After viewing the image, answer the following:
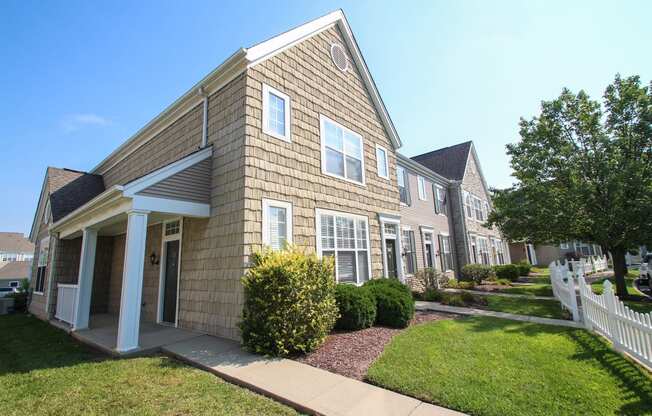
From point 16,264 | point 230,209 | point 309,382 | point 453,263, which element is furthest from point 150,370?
point 16,264

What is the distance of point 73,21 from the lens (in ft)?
23.9

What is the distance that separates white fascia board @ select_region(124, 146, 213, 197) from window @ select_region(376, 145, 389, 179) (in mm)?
6392

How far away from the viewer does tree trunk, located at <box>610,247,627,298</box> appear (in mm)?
11273

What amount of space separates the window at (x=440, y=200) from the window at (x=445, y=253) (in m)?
1.62

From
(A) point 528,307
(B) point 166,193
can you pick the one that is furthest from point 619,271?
(B) point 166,193

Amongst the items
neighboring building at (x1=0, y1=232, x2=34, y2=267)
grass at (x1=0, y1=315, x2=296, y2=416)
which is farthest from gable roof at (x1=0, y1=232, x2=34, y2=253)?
grass at (x1=0, y1=315, x2=296, y2=416)

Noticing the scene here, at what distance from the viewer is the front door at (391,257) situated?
11367 mm

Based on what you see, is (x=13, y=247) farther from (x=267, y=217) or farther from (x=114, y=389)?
(x=114, y=389)

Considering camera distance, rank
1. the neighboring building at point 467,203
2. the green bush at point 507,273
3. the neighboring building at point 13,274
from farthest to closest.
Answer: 1. the neighboring building at point 13,274
2. the neighboring building at point 467,203
3. the green bush at point 507,273

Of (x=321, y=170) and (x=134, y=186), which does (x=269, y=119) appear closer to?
(x=321, y=170)

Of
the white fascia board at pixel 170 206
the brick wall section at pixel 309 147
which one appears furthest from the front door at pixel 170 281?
the brick wall section at pixel 309 147

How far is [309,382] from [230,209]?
3921mm

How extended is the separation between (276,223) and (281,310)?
2.28 metres

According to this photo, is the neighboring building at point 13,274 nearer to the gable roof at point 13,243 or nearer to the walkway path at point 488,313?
the gable roof at point 13,243
